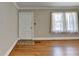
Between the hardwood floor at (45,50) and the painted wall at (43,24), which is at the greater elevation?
the painted wall at (43,24)

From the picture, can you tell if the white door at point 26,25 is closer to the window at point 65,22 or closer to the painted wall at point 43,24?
the painted wall at point 43,24

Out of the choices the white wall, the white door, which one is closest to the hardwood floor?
the white wall

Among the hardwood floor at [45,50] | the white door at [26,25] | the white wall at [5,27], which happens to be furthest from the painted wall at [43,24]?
the white wall at [5,27]

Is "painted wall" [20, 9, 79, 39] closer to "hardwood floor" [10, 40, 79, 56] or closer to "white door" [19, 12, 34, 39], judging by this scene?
"white door" [19, 12, 34, 39]

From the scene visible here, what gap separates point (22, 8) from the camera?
7.72m

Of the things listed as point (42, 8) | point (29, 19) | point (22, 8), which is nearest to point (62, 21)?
point (42, 8)

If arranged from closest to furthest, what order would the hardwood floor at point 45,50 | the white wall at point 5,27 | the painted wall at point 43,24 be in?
1. the white wall at point 5,27
2. the hardwood floor at point 45,50
3. the painted wall at point 43,24

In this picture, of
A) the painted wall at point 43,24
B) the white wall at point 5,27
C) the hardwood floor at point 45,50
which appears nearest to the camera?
the white wall at point 5,27

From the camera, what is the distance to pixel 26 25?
784cm

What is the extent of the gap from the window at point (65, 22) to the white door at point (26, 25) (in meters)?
1.18

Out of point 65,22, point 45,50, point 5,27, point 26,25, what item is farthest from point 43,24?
point 5,27

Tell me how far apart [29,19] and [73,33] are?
2.56 m

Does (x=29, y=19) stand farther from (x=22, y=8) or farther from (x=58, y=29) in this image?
(x=58, y=29)

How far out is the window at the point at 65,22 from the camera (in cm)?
775
